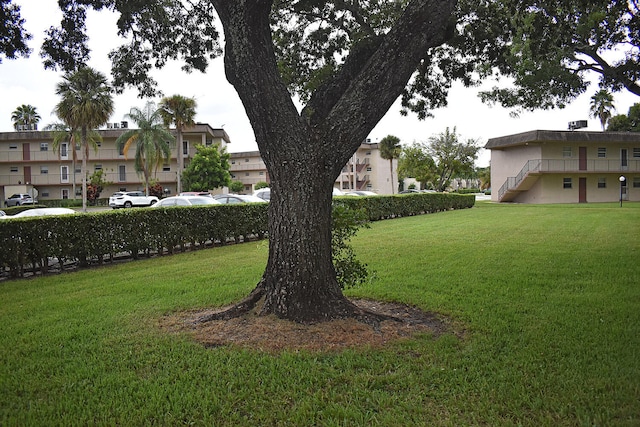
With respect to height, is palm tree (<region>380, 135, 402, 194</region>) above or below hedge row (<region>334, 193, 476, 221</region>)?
above

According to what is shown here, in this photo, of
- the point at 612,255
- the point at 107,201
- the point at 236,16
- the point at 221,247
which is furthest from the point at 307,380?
the point at 107,201

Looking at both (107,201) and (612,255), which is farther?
(107,201)

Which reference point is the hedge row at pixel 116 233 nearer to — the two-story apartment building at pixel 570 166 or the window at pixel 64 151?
the two-story apartment building at pixel 570 166

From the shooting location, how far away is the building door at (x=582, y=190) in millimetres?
40281

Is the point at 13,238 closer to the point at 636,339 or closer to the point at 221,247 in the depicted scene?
the point at 221,247

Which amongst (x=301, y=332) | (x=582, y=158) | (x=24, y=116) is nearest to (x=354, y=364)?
(x=301, y=332)

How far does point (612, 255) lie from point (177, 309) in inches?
379

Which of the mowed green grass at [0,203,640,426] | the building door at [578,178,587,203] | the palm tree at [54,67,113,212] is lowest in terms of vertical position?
the mowed green grass at [0,203,640,426]

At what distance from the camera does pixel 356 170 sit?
5878 cm

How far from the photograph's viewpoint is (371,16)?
9.92 metres

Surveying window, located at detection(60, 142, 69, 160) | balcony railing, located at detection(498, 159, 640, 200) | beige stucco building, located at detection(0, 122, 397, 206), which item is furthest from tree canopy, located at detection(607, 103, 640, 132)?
window, located at detection(60, 142, 69, 160)

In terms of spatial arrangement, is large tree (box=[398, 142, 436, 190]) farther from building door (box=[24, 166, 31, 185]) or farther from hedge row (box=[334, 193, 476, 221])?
building door (box=[24, 166, 31, 185])

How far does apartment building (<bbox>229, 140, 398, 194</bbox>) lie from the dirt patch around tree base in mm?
51348

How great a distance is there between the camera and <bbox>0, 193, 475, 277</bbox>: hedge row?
9.90 meters
